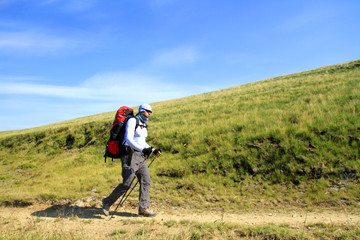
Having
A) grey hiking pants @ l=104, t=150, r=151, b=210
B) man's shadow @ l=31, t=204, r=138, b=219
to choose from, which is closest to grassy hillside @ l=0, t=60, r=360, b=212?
man's shadow @ l=31, t=204, r=138, b=219

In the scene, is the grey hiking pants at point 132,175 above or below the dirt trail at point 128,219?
above

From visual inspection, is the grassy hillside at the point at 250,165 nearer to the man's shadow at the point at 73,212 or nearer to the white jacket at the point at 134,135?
the man's shadow at the point at 73,212

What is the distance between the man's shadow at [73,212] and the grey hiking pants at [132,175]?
63cm

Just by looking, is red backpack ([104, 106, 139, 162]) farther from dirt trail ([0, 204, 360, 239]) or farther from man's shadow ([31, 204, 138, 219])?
man's shadow ([31, 204, 138, 219])

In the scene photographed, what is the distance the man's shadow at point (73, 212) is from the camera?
632 centimetres

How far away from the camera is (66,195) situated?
8.12 metres

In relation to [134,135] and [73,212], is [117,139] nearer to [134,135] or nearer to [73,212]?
[134,135]

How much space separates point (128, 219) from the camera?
5.78m

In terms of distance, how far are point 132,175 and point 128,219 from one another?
3.79 feet

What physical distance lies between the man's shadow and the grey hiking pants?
2.05 ft

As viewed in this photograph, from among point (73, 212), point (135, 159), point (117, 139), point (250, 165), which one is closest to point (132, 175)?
point (135, 159)

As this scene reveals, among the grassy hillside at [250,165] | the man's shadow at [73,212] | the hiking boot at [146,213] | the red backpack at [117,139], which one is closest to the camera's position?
the red backpack at [117,139]

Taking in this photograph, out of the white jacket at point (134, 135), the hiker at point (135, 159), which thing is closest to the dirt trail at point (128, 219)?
the hiker at point (135, 159)

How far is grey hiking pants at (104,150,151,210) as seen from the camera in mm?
5754
